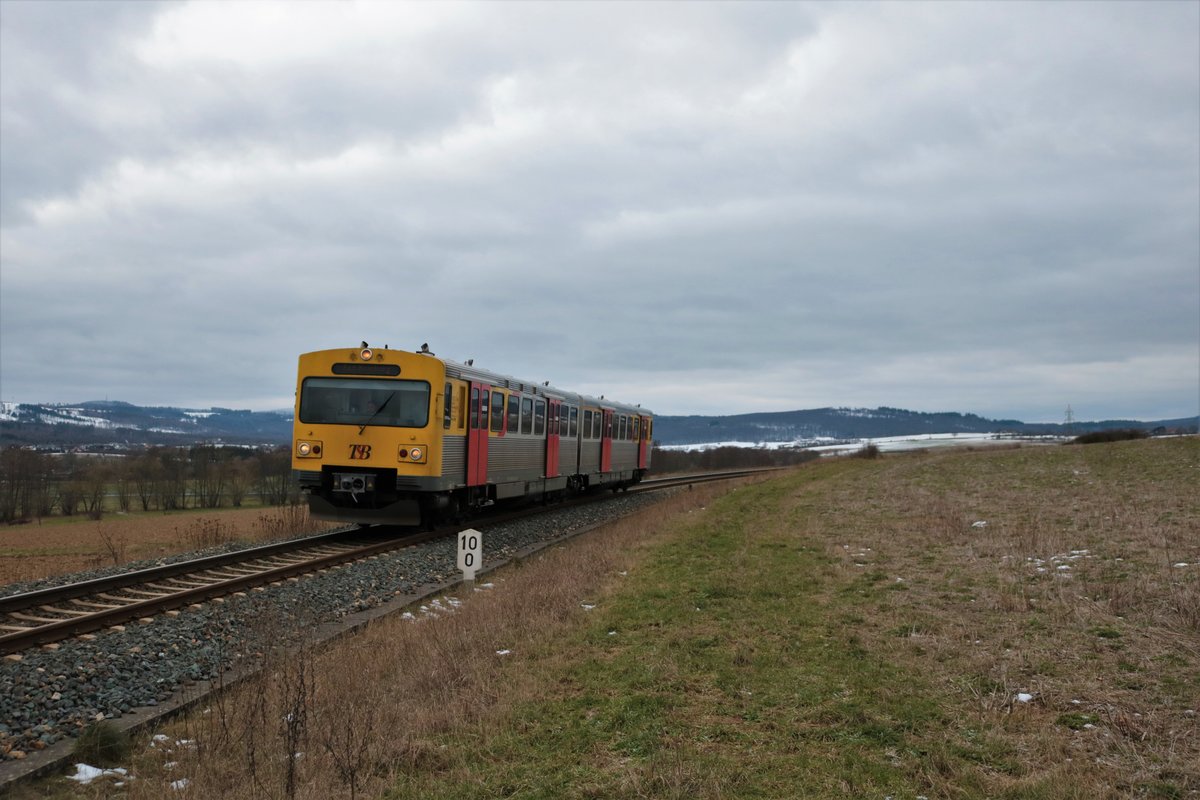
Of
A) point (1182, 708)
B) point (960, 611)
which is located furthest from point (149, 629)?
point (1182, 708)

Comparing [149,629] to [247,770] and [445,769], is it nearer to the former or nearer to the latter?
[247,770]

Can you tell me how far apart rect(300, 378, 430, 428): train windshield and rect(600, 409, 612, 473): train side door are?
13490 millimetres

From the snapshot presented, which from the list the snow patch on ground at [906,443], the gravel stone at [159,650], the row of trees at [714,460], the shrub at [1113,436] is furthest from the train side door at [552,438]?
the snow patch on ground at [906,443]

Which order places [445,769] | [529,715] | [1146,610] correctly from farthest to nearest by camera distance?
1. [1146,610]
2. [529,715]
3. [445,769]

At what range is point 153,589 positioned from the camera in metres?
10.3

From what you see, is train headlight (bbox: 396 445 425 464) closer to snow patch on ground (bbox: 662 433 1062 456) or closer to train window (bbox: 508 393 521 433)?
train window (bbox: 508 393 521 433)

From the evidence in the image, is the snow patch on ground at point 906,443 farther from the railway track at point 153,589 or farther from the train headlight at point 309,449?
the railway track at point 153,589

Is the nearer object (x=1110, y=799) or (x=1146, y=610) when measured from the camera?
(x=1110, y=799)

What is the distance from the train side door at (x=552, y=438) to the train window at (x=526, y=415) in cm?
141

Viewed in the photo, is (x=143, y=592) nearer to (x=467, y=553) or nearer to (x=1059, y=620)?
(x=467, y=553)

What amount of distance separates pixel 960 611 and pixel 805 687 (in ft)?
9.69

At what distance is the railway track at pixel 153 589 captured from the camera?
316 inches

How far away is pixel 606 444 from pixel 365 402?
14151 mm

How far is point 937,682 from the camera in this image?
20.1 feet
